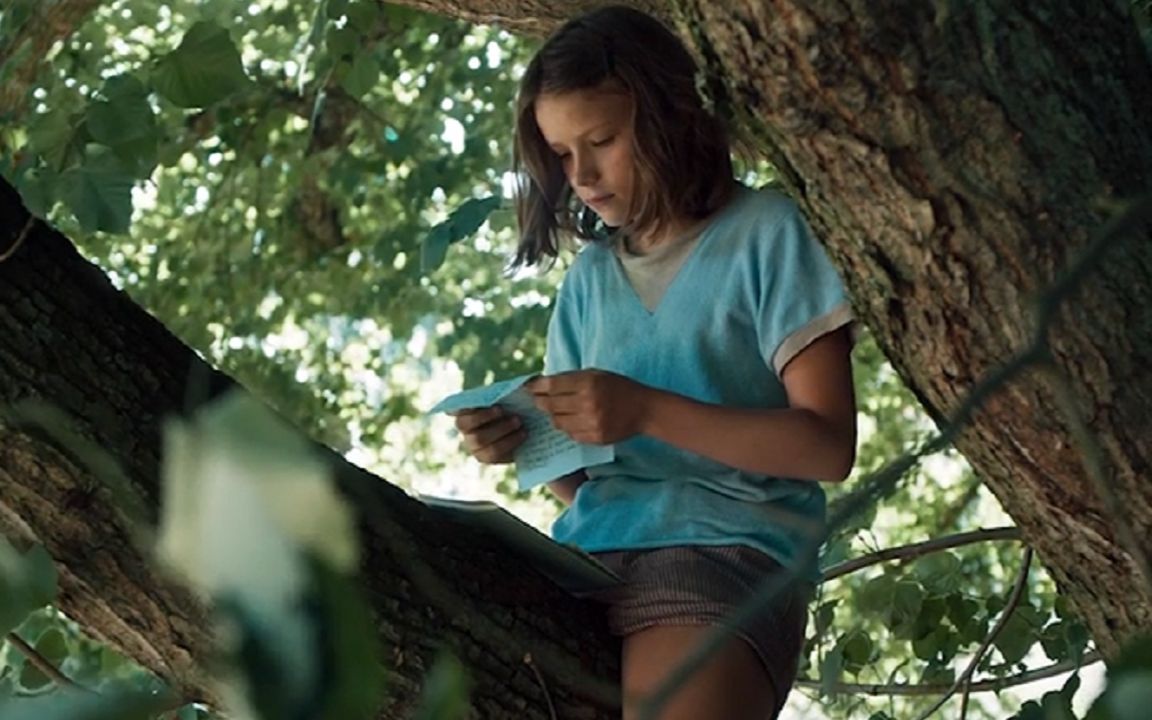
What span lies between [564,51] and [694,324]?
0.29m

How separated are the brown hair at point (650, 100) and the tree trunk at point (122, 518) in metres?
0.45

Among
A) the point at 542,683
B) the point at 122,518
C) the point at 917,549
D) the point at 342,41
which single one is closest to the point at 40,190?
the point at 122,518

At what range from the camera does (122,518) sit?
1.26m

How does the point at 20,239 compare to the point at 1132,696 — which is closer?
the point at 1132,696

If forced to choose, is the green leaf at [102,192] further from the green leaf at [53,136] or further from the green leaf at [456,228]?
the green leaf at [456,228]

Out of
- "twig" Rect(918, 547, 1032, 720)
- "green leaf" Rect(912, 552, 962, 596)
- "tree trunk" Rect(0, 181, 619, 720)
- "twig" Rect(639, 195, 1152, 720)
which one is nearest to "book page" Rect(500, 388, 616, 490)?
"tree trunk" Rect(0, 181, 619, 720)

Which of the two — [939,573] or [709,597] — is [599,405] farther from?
[939,573]

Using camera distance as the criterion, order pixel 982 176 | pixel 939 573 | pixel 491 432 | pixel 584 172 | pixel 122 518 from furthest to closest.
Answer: pixel 939 573
pixel 584 172
pixel 491 432
pixel 122 518
pixel 982 176

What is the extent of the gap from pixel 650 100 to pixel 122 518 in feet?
2.29

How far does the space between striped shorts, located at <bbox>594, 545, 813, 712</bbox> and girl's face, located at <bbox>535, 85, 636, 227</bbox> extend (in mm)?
324

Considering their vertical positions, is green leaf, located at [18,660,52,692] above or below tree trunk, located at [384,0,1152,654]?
below

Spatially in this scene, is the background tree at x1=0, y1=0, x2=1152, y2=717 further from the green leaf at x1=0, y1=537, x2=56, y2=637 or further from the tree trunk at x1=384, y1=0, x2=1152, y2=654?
the green leaf at x1=0, y1=537, x2=56, y2=637

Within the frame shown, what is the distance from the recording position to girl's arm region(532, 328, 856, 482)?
1522mm

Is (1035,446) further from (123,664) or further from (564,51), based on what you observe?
(123,664)
